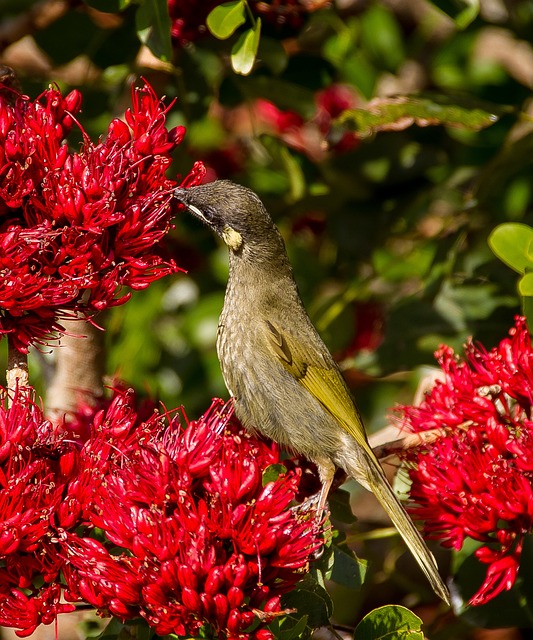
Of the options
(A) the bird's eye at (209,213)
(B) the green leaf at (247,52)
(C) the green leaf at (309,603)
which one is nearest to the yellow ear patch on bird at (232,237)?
(A) the bird's eye at (209,213)

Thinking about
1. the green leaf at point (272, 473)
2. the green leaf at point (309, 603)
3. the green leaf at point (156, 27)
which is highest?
the green leaf at point (156, 27)

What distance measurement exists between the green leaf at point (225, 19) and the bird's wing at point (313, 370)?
1004 millimetres

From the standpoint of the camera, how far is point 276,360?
3.49 meters

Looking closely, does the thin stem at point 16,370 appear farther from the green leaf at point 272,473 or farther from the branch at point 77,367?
the branch at point 77,367

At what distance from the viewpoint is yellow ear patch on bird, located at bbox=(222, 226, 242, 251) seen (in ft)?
11.2

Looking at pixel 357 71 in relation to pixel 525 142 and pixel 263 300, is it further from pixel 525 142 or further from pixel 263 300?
pixel 263 300

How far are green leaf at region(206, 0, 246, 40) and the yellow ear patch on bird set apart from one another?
0.63 m

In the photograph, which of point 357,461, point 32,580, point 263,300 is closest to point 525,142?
point 263,300

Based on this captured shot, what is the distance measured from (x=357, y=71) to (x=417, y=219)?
818mm

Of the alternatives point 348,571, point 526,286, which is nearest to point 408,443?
point 348,571

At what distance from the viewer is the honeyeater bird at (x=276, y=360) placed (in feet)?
10.8

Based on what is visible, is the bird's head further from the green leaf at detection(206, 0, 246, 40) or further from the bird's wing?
the green leaf at detection(206, 0, 246, 40)

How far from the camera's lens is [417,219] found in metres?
4.73

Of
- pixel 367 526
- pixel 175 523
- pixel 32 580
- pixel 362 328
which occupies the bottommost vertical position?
pixel 367 526
